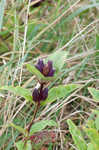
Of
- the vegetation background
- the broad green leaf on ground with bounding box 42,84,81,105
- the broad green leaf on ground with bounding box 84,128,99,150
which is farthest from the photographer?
the vegetation background

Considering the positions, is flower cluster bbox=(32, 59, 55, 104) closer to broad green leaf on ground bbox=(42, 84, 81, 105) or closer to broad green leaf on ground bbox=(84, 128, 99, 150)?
broad green leaf on ground bbox=(42, 84, 81, 105)

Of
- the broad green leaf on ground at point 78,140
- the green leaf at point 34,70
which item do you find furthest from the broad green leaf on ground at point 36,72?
the broad green leaf on ground at point 78,140

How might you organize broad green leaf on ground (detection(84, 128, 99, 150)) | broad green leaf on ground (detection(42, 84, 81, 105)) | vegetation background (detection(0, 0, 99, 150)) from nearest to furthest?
broad green leaf on ground (detection(84, 128, 99, 150)) → broad green leaf on ground (detection(42, 84, 81, 105)) → vegetation background (detection(0, 0, 99, 150))

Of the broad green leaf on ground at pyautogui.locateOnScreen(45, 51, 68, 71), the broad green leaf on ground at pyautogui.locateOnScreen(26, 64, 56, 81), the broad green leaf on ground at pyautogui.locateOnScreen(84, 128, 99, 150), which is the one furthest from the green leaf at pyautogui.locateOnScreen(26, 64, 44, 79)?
the broad green leaf on ground at pyautogui.locateOnScreen(84, 128, 99, 150)

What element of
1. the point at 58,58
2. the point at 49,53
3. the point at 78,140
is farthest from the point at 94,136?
the point at 49,53

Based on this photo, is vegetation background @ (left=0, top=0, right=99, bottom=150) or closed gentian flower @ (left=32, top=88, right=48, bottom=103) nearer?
closed gentian flower @ (left=32, top=88, right=48, bottom=103)

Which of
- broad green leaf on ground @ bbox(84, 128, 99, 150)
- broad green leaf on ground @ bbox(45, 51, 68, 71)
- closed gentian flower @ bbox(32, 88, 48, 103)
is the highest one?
broad green leaf on ground @ bbox(45, 51, 68, 71)

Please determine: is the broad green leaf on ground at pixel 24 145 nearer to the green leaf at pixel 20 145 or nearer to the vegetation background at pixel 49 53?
the green leaf at pixel 20 145

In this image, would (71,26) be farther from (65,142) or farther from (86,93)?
(65,142)
